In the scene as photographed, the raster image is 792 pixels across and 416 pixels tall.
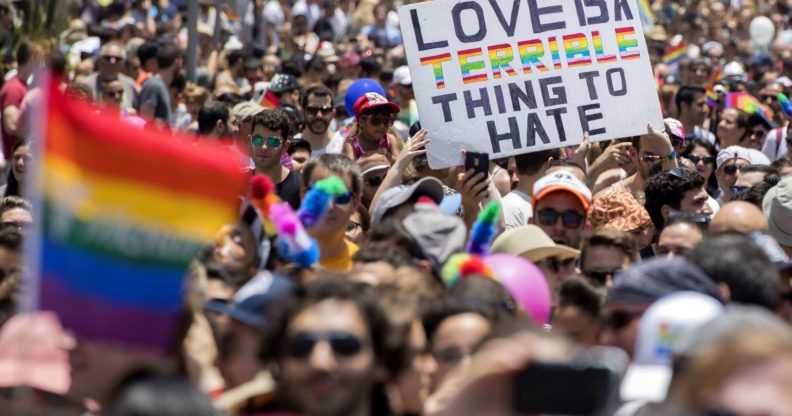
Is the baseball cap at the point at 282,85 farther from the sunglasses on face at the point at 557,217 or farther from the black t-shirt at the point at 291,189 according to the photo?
the sunglasses on face at the point at 557,217

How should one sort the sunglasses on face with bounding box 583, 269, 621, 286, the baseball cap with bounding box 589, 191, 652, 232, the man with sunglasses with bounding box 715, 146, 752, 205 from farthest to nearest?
the man with sunglasses with bounding box 715, 146, 752, 205 < the baseball cap with bounding box 589, 191, 652, 232 < the sunglasses on face with bounding box 583, 269, 621, 286

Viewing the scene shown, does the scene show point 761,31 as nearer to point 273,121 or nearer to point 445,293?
point 273,121

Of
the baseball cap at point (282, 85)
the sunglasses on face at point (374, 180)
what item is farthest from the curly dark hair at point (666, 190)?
the baseball cap at point (282, 85)

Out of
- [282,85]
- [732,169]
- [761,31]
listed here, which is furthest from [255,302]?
[761,31]

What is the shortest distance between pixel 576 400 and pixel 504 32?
535 centimetres

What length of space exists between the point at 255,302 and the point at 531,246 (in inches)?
77.4

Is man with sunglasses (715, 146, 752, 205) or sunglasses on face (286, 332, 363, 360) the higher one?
sunglasses on face (286, 332, 363, 360)

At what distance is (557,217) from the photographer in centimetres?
738

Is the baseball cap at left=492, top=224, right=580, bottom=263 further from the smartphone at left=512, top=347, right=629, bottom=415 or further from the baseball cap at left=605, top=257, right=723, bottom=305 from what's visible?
the smartphone at left=512, top=347, right=629, bottom=415

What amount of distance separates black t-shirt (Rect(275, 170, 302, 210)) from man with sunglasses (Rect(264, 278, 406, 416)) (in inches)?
155

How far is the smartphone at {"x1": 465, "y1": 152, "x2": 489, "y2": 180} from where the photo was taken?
301 inches

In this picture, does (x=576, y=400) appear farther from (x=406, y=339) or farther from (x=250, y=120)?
(x=250, y=120)

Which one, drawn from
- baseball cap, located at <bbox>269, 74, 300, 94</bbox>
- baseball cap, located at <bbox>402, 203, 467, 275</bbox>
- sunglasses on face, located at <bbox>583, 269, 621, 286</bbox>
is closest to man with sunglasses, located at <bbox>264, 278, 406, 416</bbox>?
baseball cap, located at <bbox>402, 203, 467, 275</bbox>

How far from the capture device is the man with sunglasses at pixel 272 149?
884cm
